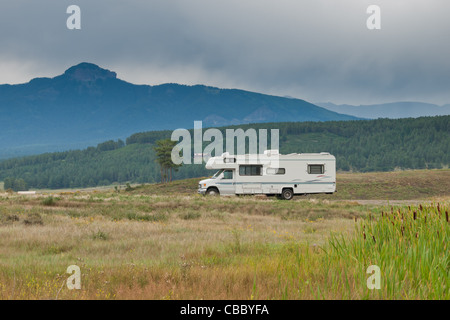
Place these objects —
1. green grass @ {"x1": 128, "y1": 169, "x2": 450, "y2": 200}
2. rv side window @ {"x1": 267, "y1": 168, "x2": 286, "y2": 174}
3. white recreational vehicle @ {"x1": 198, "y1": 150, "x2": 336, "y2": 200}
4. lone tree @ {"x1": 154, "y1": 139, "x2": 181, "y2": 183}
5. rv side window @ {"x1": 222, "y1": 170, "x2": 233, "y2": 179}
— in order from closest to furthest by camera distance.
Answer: white recreational vehicle @ {"x1": 198, "y1": 150, "x2": 336, "y2": 200}, rv side window @ {"x1": 267, "y1": 168, "x2": 286, "y2": 174}, rv side window @ {"x1": 222, "y1": 170, "x2": 233, "y2": 179}, green grass @ {"x1": 128, "y1": 169, "x2": 450, "y2": 200}, lone tree @ {"x1": 154, "y1": 139, "x2": 181, "y2": 183}

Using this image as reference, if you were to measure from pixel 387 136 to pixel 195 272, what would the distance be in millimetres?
201909

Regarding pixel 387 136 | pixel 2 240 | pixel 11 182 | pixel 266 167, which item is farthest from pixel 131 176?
pixel 2 240

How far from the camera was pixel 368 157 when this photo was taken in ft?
568

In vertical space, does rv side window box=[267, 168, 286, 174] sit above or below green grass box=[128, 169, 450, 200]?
above

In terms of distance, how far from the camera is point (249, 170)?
95.8 feet

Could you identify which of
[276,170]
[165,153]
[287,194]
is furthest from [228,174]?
[165,153]

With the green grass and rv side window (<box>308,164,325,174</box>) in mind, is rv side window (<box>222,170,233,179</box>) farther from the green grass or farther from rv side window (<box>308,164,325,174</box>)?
the green grass

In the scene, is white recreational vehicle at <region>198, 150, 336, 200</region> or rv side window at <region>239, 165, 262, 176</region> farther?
rv side window at <region>239, 165, 262, 176</region>

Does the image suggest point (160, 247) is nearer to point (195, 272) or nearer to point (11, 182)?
point (195, 272)

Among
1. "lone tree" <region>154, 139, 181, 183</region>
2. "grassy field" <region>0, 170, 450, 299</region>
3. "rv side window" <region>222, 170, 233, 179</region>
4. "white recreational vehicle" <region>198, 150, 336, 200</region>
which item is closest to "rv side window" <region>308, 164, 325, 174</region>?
"white recreational vehicle" <region>198, 150, 336, 200</region>

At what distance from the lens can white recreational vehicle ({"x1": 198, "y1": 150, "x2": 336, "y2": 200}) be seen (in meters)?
29.0
